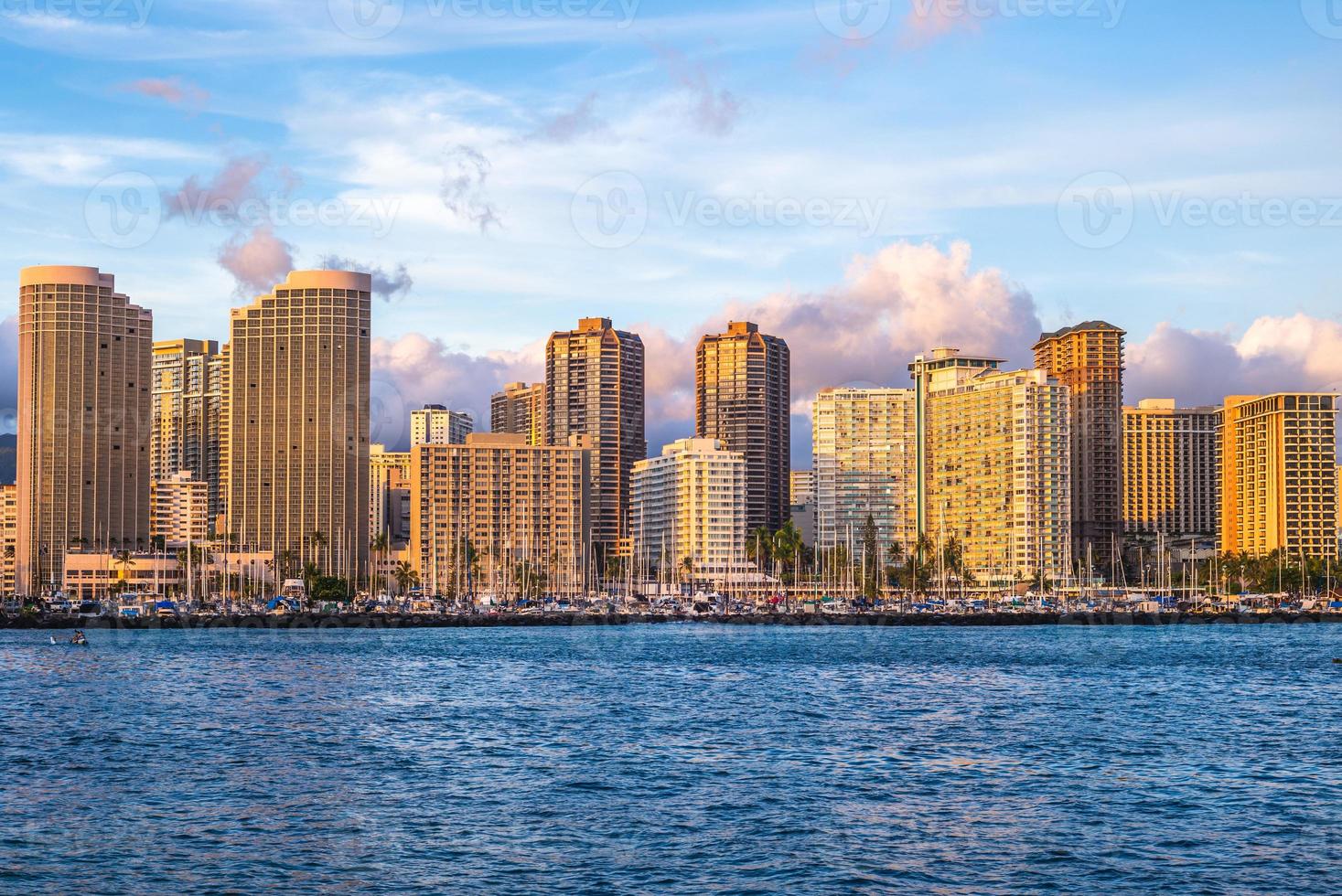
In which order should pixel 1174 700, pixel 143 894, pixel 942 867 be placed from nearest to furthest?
pixel 143 894, pixel 942 867, pixel 1174 700

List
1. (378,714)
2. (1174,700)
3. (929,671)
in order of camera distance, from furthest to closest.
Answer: (929,671), (1174,700), (378,714)

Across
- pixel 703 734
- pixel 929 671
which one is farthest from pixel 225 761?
pixel 929 671

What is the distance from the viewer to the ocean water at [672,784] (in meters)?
44.5

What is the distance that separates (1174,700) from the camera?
314 feet

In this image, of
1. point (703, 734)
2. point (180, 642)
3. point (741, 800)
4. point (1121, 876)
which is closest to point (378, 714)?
point (703, 734)

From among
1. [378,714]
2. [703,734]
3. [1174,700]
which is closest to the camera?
[703,734]

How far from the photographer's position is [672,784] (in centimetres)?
5994

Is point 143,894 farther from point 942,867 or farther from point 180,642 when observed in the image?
point 180,642

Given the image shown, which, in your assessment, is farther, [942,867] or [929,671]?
[929,671]

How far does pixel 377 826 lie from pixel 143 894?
1049cm

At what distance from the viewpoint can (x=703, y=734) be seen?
7631 cm

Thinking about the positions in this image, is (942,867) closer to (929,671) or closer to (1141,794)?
(1141,794)

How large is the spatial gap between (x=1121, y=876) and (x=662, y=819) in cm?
1517

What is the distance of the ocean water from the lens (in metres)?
44.5
